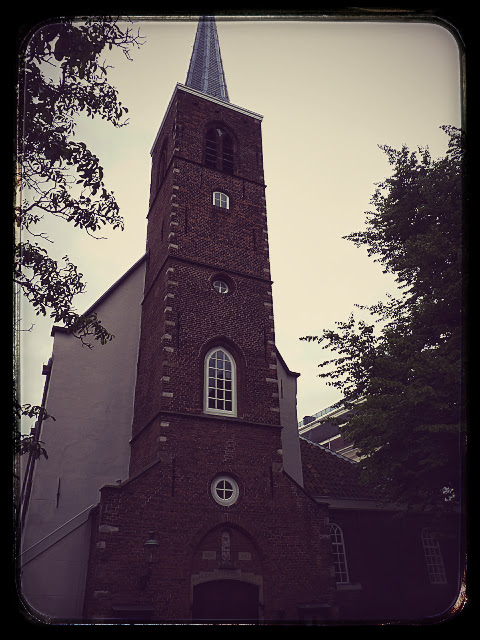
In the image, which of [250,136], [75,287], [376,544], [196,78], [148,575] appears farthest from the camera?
[196,78]

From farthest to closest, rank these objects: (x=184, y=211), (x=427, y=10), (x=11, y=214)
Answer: (x=184, y=211)
(x=427, y=10)
(x=11, y=214)

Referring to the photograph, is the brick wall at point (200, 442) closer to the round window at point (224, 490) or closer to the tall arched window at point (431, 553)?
the round window at point (224, 490)

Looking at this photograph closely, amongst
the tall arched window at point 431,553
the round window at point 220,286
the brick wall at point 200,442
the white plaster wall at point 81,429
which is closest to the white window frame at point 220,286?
the round window at point 220,286

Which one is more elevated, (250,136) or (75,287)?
(250,136)

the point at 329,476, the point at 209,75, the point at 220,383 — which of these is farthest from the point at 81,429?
the point at 209,75

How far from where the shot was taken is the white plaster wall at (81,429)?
11805 mm

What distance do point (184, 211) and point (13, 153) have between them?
37.8 feet

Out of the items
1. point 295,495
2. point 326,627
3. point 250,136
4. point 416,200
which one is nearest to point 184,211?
point 250,136

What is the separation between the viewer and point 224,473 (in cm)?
1185

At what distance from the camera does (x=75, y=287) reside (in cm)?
815

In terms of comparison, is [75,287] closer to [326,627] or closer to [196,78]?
[326,627]

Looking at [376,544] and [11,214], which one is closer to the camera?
[11,214]

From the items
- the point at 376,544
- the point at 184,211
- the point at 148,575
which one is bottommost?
the point at 148,575

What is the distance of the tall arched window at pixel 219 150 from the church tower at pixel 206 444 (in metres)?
0.09
